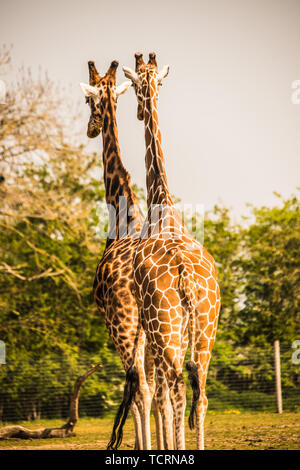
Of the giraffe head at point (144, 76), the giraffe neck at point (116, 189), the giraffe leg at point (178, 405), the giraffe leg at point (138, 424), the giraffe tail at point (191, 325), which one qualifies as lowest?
the giraffe leg at point (138, 424)

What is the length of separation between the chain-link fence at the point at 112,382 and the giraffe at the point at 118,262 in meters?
7.24

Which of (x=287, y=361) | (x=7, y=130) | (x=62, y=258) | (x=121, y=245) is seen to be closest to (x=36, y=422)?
(x=62, y=258)

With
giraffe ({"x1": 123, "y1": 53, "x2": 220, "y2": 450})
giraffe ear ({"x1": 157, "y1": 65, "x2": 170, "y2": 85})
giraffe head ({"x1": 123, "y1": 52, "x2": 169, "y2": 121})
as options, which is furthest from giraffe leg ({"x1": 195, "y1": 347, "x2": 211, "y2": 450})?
giraffe ear ({"x1": 157, "y1": 65, "x2": 170, "y2": 85})

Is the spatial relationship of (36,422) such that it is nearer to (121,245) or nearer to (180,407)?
(121,245)

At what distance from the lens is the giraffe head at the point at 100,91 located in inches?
272

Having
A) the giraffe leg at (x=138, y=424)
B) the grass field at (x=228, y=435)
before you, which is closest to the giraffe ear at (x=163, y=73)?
the giraffe leg at (x=138, y=424)

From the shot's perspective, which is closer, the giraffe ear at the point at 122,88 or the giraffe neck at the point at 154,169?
the giraffe neck at the point at 154,169


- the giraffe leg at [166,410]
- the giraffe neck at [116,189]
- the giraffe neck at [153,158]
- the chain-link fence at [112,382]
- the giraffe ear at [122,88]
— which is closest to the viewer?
the giraffe leg at [166,410]

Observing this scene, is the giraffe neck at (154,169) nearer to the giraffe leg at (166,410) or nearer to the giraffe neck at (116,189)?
the giraffe neck at (116,189)

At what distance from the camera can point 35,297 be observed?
14695mm

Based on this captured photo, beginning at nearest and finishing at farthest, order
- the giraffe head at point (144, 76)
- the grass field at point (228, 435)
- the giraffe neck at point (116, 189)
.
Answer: the giraffe head at point (144, 76), the giraffe neck at point (116, 189), the grass field at point (228, 435)

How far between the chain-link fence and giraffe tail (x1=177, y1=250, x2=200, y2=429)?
8.71 m

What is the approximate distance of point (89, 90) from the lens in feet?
22.5

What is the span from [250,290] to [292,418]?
14.1 feet
